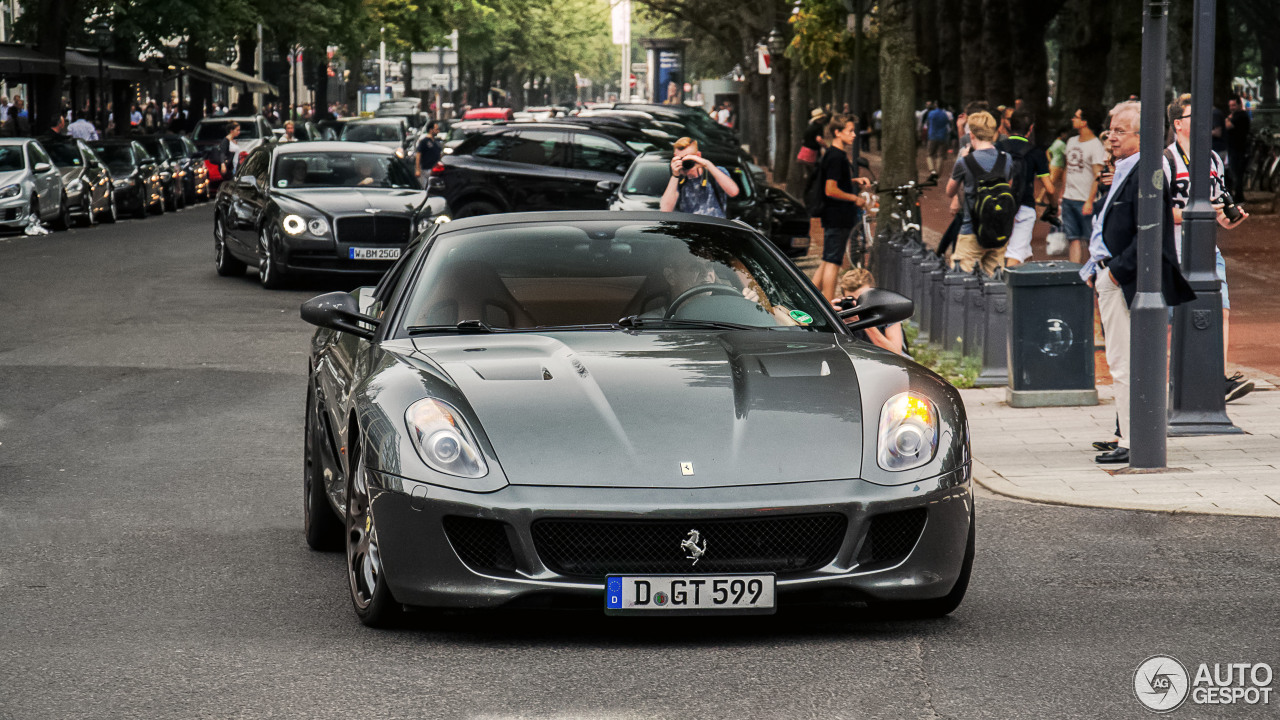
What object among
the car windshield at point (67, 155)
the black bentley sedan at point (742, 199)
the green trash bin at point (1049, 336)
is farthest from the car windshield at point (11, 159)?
the green trash bin at point (1049, 336)

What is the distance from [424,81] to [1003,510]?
72005mm

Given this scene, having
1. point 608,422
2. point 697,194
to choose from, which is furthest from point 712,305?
point 697,194

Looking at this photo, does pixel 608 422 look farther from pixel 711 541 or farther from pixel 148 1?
pixel 148 1

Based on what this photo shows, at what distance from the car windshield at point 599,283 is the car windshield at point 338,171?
14.0 meters

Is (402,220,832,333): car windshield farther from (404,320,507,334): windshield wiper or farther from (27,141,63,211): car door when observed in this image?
(27,141,63,211): car door

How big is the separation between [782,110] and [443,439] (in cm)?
3636

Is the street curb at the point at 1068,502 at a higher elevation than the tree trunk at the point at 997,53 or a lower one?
lower

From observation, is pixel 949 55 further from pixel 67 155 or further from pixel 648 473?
pixel 648 473

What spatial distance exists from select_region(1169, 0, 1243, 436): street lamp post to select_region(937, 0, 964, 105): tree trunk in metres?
46.8

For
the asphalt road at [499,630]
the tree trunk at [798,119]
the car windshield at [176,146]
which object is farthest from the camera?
the car windshield at [176,146]

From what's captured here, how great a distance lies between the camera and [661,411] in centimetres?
546

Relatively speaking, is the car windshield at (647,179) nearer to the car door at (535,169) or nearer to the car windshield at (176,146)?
the car door at (535,169)

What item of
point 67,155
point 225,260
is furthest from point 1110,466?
point 67,155

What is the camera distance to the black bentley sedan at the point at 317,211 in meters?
19.1
